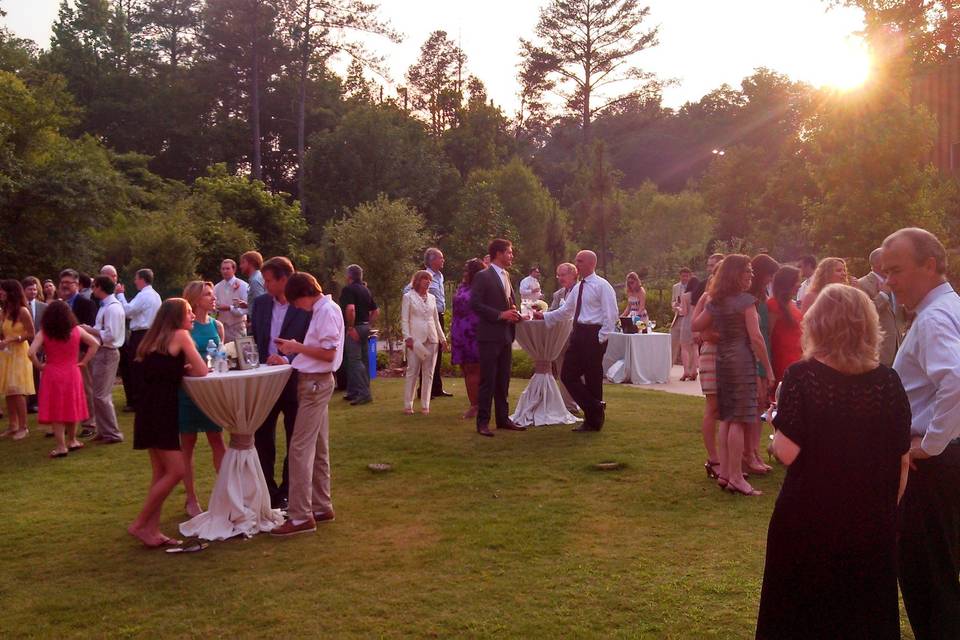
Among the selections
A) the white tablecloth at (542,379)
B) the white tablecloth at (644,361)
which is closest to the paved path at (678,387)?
the white tablecloth at (644,361)

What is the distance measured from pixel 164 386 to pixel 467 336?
5.10 metres

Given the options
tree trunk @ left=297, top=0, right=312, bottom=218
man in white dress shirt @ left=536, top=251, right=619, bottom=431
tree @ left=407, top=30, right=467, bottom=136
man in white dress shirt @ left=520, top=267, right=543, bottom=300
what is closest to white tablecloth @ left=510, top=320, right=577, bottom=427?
man in white dress shirt @ left=536, top=251, right=619, bottom=431

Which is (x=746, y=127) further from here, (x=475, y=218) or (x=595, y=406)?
(x=595, y=406)

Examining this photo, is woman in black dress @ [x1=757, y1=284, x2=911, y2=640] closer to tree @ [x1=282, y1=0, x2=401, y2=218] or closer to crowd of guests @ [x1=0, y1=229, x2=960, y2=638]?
crowd of guests @ [x1=0, y1=229, x2=960, y2=638]

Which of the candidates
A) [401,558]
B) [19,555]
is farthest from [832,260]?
[19,555]

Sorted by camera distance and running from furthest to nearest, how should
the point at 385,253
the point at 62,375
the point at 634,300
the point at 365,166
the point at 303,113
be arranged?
the point at 365,166 < the point at 303,113 < the point at 385,253 < the point at 634,300 < the point at 62,375

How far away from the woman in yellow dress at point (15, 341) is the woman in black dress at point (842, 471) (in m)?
8.96

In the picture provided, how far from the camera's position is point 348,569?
5.36 metres

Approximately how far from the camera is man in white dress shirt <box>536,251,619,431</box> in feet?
30.0

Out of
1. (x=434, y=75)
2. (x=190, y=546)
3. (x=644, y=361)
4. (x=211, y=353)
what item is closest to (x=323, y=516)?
(x=190, y=546)

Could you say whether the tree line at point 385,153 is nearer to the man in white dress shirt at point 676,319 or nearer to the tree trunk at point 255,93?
the tree trunk at point 255,93

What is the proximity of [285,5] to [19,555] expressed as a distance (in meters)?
36.7

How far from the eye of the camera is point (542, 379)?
33.3 feet

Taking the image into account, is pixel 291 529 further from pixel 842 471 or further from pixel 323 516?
pixel 842 471
